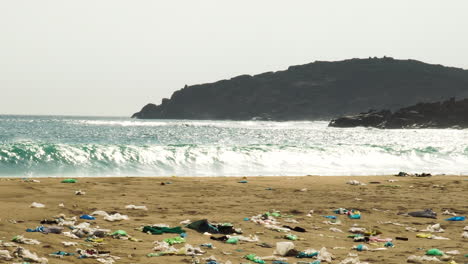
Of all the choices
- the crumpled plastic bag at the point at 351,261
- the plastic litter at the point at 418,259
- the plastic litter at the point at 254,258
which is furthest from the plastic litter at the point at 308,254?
the plastic litter at the point at 418,259

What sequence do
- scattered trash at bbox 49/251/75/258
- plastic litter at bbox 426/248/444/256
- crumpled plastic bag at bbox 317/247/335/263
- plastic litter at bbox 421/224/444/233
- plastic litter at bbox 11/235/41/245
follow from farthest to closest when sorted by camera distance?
plastic litter at bbox 421/224/444/233 → plastic litter at bbox 426/248/444/256 → crumpled plastic bag at bbox 317/247/335/263 → plastic litter at bbox 11/235/41/245 → scattered trash at bbox 49/251/75/258

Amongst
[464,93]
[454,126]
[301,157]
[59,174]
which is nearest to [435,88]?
[464,93]

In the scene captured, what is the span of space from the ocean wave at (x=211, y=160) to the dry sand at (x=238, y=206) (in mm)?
5810

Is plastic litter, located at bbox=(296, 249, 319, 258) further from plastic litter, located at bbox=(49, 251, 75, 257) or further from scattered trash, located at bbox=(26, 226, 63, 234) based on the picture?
scattered trash, located at bbox=(26, 226, 63, 234)

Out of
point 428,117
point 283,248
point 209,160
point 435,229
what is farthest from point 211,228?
point 428,117

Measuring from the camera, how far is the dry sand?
7.49 metres

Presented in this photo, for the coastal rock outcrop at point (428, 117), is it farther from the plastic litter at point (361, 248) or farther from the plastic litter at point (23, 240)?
the plastic litter at point (23, 240)

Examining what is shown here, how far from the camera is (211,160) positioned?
82.2ft

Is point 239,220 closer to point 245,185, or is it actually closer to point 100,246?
point 100,246

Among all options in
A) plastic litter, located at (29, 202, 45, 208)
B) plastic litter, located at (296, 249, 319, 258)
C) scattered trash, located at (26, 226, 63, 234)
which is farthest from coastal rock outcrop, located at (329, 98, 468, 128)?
scattered trash, located at (26, 226, 63, 234)

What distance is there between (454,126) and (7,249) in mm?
106895

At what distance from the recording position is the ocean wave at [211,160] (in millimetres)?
21922

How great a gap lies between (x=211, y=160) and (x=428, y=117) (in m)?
92.2

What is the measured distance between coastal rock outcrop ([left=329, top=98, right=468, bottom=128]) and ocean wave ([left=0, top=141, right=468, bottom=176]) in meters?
75.5
